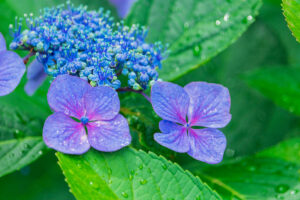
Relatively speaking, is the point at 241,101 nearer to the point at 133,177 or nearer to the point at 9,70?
the point at 133,177

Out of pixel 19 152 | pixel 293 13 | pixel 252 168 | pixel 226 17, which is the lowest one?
pixel 19 152

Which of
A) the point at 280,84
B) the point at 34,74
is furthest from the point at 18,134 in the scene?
the point at 280,84

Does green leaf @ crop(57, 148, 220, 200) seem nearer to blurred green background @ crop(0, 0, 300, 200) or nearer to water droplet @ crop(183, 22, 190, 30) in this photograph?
blurred green background @ crop(0, 0, 300, 200)

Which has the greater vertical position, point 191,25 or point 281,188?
point 191,25

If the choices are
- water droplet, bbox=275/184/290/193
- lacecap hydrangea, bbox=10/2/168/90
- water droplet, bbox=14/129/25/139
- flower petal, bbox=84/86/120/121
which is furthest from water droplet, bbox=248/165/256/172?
water droplet, bbox=14/129/25/139

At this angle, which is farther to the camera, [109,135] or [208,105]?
[208,105]

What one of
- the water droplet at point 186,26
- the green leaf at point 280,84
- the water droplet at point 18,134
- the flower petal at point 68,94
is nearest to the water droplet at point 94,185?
the flower petal at point 68,94

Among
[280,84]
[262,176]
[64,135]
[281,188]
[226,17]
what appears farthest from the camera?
[280,84]

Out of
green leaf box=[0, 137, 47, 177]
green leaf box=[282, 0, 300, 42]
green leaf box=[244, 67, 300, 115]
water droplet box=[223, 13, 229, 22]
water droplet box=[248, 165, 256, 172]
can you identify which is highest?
green leaf box=[282, 0, 300, 42]
